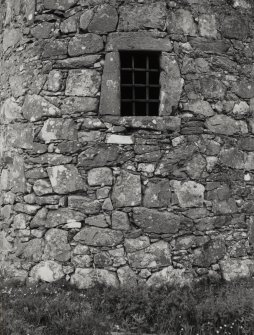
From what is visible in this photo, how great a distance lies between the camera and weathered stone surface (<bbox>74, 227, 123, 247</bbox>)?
5.25 m

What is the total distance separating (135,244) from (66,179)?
1147 mm

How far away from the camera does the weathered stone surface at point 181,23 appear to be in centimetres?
543

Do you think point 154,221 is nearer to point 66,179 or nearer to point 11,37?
point 66,179

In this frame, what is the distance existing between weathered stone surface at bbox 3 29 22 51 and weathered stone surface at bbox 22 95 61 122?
838 millimetres

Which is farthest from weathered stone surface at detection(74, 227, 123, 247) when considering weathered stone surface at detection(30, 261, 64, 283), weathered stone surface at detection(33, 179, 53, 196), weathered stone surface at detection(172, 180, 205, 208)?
weathered stone surface at detection(172, 180, 205, 208)

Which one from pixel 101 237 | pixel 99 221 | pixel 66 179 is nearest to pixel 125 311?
pixel 101 237

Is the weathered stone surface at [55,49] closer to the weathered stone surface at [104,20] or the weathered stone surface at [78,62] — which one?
the weathered stone surface at [78,62]

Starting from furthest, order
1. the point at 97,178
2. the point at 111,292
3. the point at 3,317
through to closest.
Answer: the point at 97,178
the point at 111,292
the point at 3,317

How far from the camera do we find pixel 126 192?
5.28 metres

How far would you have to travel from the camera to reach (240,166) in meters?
5.70

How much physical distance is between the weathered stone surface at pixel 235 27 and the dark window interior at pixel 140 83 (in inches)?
38.9

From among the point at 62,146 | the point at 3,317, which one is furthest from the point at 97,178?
the point at 3,317

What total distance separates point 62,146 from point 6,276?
1.81m

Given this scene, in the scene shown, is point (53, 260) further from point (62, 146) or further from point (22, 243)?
point (62, 146)
